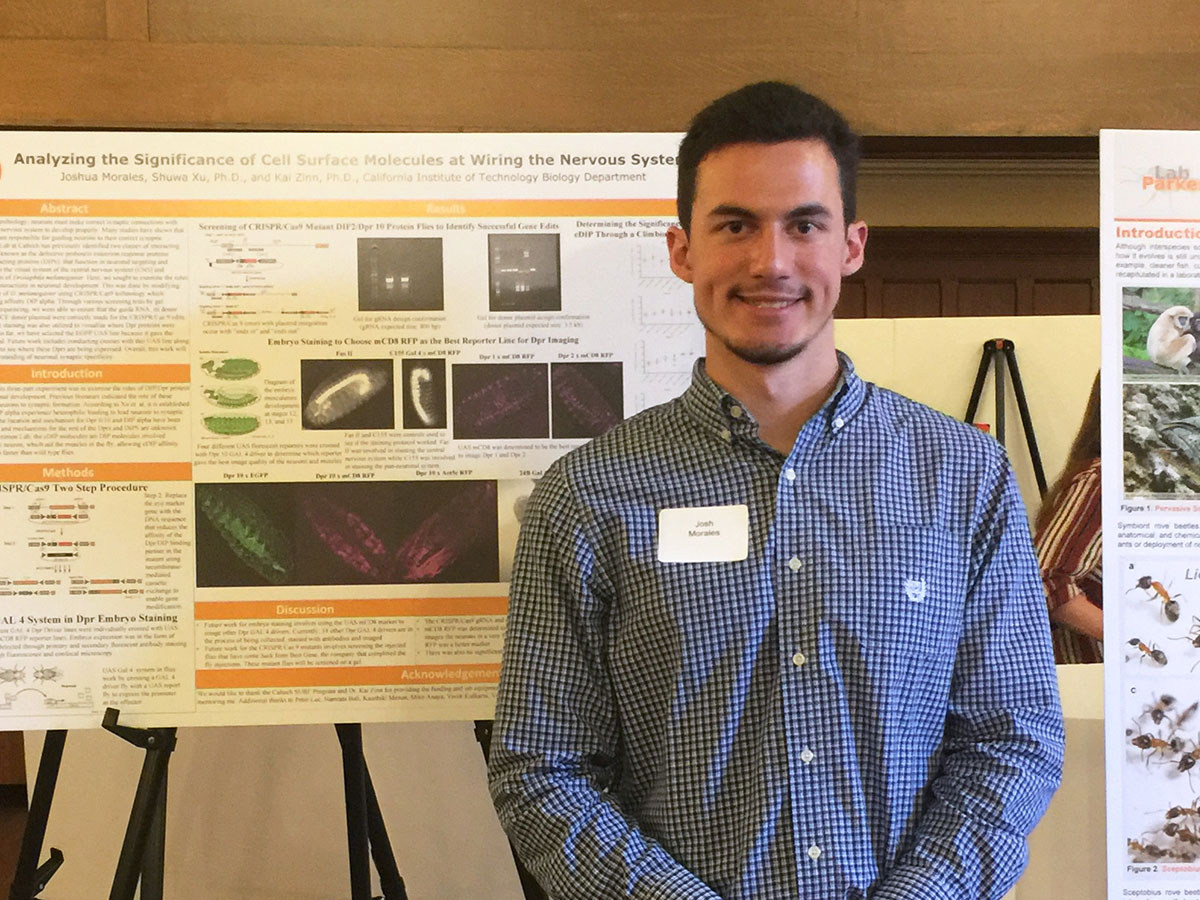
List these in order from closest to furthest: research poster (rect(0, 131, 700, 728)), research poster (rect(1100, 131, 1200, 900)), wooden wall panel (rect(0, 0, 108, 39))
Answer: research poster (rect(1100, 131, 1200, 900)), research poster (rect(0, 131, 700, 728)), wooden wall panel (rect(0, 0, 108, 39))

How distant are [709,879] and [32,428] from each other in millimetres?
1443

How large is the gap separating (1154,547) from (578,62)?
172 cm

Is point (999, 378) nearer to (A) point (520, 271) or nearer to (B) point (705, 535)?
(A) point (520, 271)

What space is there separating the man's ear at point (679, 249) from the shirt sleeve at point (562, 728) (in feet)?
1.09

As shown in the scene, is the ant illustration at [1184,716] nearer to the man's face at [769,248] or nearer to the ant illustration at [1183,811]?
the ant illustration at [1183,811]

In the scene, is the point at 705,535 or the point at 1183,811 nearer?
the point at 705,535

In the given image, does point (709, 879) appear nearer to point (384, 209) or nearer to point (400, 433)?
point (400, 433)

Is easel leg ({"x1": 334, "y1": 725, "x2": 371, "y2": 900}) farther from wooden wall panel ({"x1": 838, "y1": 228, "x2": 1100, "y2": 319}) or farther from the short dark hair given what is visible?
wooden wall panel ({"x1": 838, "y1": 228, "x2": 1100, "y2": 319})

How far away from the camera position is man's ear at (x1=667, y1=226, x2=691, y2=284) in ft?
4.57

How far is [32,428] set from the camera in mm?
1862

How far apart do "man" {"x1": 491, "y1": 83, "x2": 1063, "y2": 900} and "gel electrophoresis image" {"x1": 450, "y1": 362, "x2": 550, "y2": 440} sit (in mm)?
542

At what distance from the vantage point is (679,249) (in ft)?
4.61

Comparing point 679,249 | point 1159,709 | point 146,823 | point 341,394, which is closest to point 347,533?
point 341,394

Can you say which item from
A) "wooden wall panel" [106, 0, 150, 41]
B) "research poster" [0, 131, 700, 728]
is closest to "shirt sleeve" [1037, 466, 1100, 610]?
"research poster" [0, 131, 700, 728]
